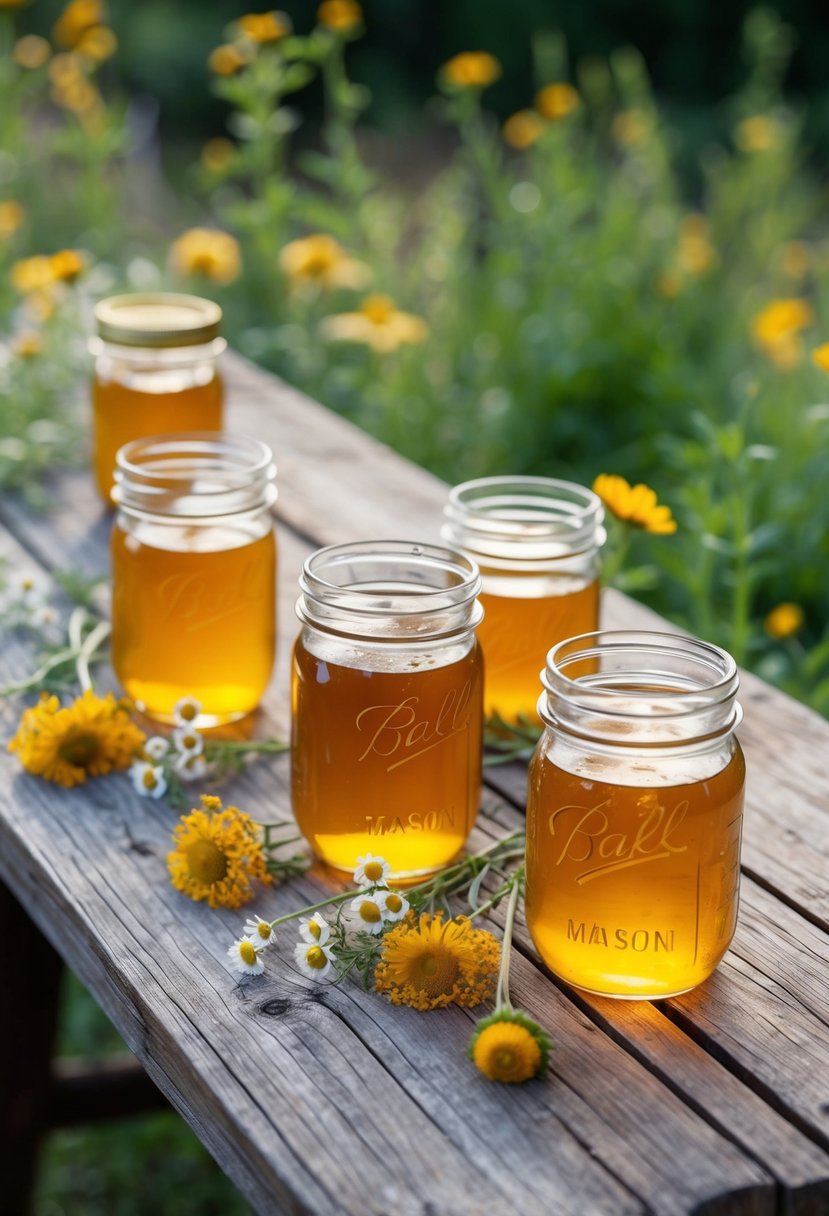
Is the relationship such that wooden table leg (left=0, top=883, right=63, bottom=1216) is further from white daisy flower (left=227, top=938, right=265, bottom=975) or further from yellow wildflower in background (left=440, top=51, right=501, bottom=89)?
yellow wildflower in background (left=440, top=51, right=501, bottom=89)

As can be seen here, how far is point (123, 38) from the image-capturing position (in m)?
8.57

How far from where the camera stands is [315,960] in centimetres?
113

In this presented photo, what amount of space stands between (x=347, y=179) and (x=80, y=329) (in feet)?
3.34

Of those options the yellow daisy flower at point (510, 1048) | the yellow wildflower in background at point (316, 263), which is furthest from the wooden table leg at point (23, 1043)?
the yellow wildflower in background at point (316, 263)

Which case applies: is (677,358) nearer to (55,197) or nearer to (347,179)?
(347,179)

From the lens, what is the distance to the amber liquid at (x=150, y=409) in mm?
1924

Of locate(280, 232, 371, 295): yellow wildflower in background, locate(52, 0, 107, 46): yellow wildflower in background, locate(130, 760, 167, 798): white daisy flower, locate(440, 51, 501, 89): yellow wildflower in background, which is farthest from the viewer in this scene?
locate(52, 0, 107, 46): yellow wildflower in background

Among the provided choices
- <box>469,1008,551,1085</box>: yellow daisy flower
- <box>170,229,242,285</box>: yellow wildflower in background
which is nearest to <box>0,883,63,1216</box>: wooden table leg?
<box>469,1008,551,1085</box>: yellow daisy flower

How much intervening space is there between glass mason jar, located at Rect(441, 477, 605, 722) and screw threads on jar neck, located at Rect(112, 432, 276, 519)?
0.69 ft

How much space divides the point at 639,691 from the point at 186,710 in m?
0.52

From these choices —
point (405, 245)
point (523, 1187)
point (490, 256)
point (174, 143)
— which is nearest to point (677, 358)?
point (490, 256)

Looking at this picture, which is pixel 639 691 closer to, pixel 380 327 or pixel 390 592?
pixel 390 592

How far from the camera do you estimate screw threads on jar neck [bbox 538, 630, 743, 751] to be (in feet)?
3.50

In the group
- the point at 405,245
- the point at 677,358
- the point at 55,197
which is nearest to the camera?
the point at 677,358
